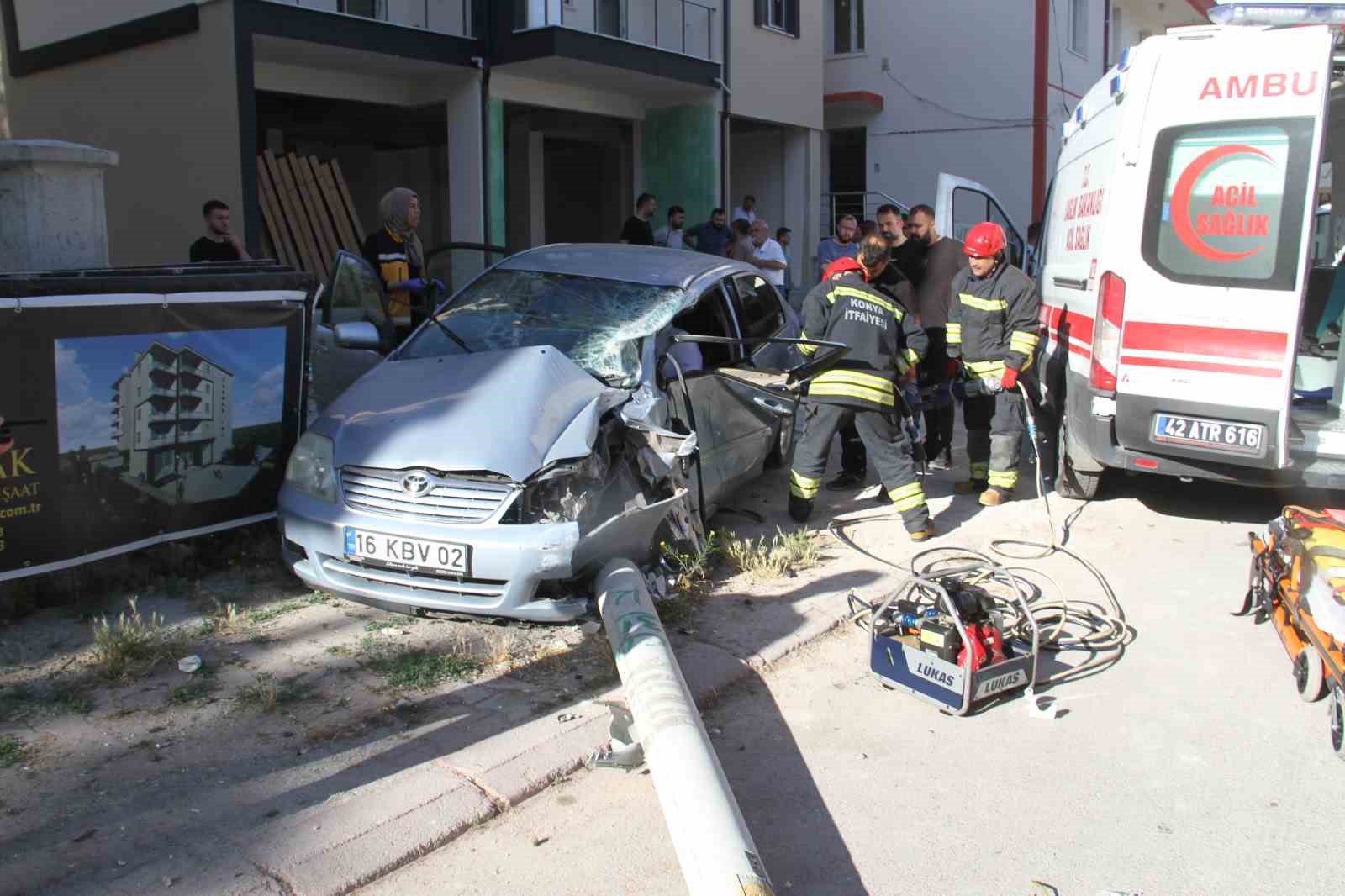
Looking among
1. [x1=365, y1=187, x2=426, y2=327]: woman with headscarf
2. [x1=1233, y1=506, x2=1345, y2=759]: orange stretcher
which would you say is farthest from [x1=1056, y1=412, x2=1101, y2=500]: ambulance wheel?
[x1=365, y1=187, x2=426, y2=327]: woman with headscarf

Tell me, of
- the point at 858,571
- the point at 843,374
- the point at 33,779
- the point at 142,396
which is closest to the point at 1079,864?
the point at 858,571

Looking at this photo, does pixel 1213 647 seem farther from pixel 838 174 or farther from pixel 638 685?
pixel 838 174

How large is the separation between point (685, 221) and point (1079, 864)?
45.4ft

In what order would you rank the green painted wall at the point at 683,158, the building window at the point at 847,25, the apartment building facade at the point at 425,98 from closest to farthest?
the apartment building facade at the point at 425,98, the green painted wall at the point at 683,158, the building window at the point at 847,25

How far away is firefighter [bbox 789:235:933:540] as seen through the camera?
646cm

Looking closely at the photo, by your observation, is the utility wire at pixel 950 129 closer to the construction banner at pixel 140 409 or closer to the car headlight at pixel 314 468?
the construction banner at pixel 140 409

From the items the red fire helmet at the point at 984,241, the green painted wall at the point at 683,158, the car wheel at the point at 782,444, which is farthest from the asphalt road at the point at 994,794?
the green painted wall at the point at 683,158

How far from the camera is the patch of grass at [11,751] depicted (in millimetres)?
3698

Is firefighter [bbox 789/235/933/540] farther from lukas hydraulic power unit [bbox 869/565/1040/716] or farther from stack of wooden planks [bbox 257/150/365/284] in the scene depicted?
stack of wooden planks [bbox 257/150/365/284]

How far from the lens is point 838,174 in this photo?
22.2 m

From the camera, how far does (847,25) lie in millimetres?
21422

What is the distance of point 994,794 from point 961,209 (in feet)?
27.7

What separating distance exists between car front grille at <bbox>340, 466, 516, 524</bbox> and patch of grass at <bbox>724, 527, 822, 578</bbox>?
159cm

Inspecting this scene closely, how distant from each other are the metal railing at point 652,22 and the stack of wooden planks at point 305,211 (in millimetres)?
3552
